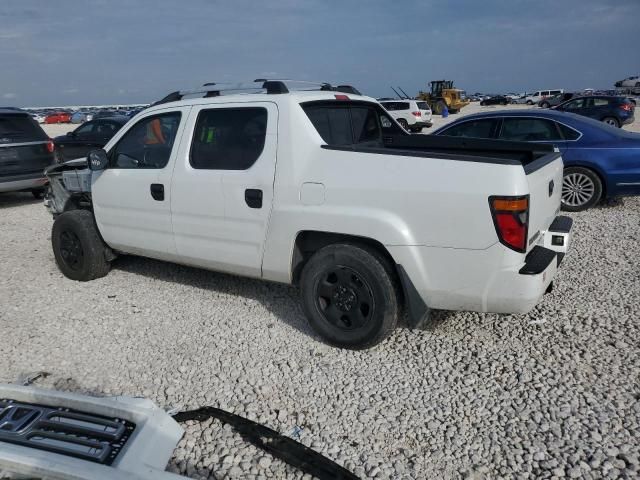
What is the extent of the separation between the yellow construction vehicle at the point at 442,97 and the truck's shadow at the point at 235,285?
38.0 metres

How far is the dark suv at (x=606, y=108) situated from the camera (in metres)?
21.0

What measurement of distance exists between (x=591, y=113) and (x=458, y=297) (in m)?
22.4

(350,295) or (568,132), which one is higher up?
(568,132)

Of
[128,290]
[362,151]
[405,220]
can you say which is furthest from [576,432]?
[128,290]

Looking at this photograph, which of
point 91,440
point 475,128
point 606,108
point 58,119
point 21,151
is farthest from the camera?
point 58,119

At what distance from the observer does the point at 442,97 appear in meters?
41.3

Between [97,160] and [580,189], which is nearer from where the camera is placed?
[97,160]

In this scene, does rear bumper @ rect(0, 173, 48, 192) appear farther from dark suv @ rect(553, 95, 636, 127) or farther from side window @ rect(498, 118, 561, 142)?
dark suv @ rect(553, 95, 636, 127)

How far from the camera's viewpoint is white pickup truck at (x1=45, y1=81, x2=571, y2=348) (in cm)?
299

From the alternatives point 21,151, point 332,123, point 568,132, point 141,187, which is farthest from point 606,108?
point 141,187

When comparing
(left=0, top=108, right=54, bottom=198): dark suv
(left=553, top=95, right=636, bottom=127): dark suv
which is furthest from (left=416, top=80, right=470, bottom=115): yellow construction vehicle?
(left=0, top=108, right=54, bottom=198): dark suv

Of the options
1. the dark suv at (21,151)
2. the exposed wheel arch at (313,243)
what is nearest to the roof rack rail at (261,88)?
the exposed wheel arch at (313,243)

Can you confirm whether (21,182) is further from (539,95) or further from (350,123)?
(539,95)

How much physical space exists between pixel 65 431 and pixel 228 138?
8.25ft
